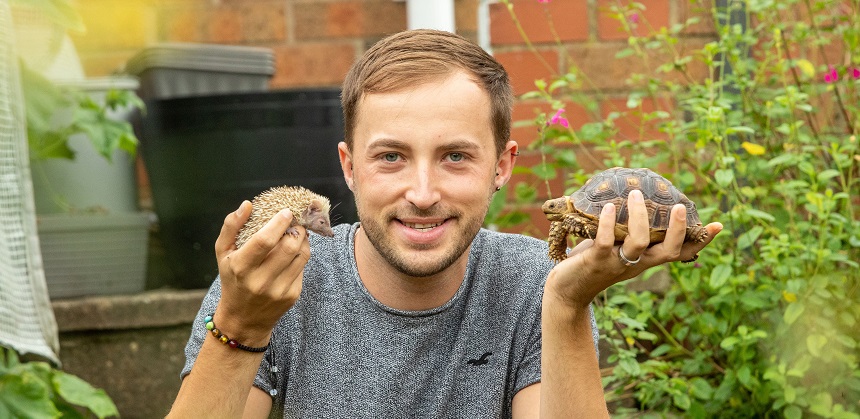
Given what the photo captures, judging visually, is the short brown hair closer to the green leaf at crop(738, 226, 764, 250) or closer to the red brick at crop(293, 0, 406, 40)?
the green leaf at crop(738, 226, 764, 250)

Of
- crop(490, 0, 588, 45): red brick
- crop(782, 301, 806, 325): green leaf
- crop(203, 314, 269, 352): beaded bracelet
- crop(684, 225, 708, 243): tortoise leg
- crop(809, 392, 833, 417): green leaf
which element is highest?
crop(490, 0, 588, 45): red brick

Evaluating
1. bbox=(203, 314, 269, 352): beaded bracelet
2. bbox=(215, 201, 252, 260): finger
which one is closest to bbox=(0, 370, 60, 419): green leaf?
bbox=(203, 314, 269, 352): beaded bracelet

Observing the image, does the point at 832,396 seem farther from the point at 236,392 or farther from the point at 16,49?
the point at 16,49

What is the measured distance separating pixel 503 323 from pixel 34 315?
58.5 inches

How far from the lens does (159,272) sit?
432 centimetres

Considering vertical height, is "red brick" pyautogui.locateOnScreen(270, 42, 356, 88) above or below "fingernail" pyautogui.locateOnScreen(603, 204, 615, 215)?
above

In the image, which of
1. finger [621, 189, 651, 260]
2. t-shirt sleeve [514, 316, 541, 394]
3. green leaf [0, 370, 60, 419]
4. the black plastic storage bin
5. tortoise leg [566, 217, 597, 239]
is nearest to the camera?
finger [621, 189, 651, 260]

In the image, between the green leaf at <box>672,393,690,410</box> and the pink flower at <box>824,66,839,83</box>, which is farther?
the pink flower at <box>824,66,839,83</box>

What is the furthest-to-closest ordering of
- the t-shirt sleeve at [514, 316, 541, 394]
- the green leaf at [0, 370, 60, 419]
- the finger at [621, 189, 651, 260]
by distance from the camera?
the green leaf at [0, 370, 60, 419] < the t-shirt sleeve at [514, 316, 541, 394] < the finger at [621, 189, 651, 260]

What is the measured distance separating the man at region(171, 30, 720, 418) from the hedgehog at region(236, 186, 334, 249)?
0.04 m

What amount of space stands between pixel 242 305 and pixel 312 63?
242 cm

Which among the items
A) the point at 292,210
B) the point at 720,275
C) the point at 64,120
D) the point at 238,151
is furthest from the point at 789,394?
the point at 64,120

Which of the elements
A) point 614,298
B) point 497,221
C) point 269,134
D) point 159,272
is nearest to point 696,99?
point 614,298

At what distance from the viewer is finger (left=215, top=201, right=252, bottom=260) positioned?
6.84 ft
